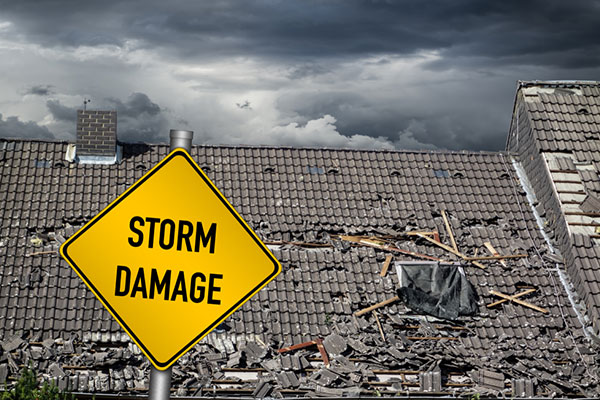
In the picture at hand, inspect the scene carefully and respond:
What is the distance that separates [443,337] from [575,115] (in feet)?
25.5

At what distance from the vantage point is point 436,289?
1414 cm

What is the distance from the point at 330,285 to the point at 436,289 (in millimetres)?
2107

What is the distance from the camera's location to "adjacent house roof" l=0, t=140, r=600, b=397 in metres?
12.3

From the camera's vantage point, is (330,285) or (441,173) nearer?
(330,285)

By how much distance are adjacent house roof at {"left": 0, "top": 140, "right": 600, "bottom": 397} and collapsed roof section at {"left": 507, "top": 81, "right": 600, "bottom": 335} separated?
1.40 feet

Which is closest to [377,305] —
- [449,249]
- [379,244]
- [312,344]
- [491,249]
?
[312,344]

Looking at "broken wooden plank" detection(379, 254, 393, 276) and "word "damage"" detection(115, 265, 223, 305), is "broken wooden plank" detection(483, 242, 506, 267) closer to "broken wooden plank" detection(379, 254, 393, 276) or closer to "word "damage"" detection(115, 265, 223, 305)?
"broken wooden plank" detection(379, 254, 393, 276)

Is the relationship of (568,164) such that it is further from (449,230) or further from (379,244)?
(379,244)

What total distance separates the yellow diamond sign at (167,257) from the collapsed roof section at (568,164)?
11.4 metres

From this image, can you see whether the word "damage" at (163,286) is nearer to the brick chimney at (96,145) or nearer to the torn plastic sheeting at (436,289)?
the torn plastic sheeting at (436,289)

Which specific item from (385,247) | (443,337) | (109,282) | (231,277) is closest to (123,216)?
(109,282)

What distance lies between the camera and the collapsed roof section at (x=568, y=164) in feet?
48.7

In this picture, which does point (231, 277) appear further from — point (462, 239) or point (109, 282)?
point (462, 239)

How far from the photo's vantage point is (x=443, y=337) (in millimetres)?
13352
